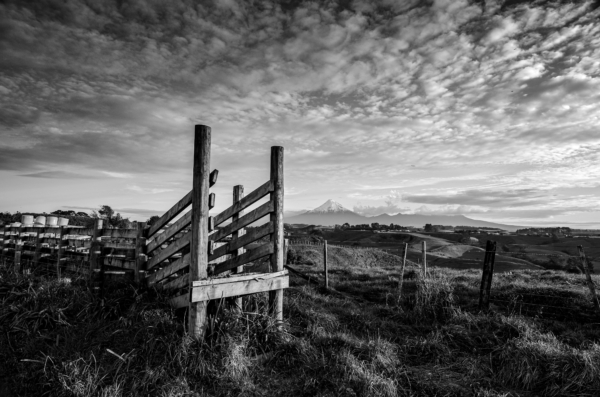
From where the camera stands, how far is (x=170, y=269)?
6418 mm

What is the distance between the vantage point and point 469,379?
524 cm

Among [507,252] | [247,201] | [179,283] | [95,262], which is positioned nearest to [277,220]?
[247,201]

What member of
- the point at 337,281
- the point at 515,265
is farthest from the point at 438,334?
the point at 515,265

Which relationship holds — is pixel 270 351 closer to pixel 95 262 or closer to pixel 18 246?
pixel 95 262

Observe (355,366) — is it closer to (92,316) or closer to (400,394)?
(400,394)

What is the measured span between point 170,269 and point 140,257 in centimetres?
116

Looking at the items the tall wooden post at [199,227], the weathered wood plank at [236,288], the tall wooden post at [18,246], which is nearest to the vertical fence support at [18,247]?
the tall wooden post at [18,246]

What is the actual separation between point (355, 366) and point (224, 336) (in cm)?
210

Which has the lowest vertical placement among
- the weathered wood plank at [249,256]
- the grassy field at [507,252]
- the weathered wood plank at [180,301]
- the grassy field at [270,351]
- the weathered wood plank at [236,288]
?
the grassy field at [507,252]

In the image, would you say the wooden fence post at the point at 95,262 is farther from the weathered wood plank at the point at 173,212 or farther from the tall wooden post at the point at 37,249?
the tall wooden post at the point at 37,249

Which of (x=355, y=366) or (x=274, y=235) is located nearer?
(x=355, y=366)

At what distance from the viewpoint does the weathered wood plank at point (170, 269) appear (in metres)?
6.08

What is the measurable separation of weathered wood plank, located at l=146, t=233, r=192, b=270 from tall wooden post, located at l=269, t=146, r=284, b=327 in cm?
172

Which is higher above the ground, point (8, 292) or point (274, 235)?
point (274, 235)
